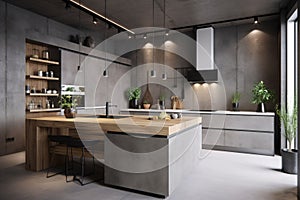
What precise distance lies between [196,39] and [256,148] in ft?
10.4

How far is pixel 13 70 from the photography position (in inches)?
182

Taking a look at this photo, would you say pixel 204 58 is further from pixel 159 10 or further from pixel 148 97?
pixel 148 97

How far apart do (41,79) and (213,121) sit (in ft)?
13.9

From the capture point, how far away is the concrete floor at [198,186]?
8.75ft

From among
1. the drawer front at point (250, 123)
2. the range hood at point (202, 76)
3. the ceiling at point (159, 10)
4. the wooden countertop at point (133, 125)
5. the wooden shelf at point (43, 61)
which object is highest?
the ceiling at point (159, 10)

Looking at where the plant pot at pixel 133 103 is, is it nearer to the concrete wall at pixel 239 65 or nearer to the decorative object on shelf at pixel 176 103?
the decorative object on shelf at pixel 176 103

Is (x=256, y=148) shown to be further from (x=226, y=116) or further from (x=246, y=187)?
(x=246, y=187)

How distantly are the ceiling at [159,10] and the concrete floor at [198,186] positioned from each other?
317 centimetres

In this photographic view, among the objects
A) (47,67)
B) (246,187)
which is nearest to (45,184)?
(246,187)

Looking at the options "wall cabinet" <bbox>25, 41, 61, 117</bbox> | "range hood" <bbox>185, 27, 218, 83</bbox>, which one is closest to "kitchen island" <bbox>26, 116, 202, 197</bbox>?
"wall cabinet" <bbox>25, 41, 61, 117</bbox>

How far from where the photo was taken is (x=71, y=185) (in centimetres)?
300

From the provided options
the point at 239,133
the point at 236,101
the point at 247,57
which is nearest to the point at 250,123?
the point at 239,133

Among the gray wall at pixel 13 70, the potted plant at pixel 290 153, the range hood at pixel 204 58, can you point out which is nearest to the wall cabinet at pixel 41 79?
the gray wall at pixel 13 70

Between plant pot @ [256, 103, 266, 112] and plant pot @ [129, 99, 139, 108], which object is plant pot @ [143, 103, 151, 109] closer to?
plant pot @ [129, 99, 139, 108]
